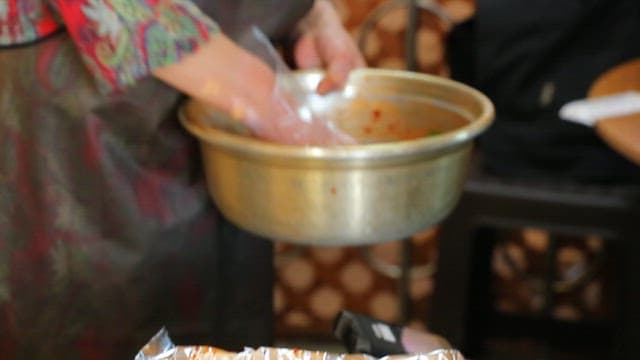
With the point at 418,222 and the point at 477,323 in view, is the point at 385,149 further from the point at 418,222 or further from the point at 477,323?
the point at 477,323

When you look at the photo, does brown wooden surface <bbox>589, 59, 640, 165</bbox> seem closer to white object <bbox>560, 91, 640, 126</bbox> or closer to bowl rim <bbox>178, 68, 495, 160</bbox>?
white object <bbox>560, 91, 640, 126</bbox>

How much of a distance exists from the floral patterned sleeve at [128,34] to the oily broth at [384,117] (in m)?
0.29

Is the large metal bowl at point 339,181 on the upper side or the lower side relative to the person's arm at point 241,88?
lower

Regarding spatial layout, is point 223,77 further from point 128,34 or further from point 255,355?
point 255,355

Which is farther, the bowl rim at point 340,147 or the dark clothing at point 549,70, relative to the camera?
the dark clothing at point 549,70

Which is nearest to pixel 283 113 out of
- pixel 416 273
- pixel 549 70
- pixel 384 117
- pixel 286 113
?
pixel 286 113

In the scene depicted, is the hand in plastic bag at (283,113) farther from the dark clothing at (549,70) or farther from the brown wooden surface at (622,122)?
the dark clothing at (549,70)

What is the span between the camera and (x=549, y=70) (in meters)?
1.64

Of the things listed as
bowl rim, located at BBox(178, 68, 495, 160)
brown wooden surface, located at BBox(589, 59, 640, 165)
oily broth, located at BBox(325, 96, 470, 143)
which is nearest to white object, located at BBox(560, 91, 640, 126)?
brown wooden surface, located at BBox(589, 59, 640, 165)

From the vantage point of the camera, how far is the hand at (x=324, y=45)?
1068mm

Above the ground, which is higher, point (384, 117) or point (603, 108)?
point (384, 117)

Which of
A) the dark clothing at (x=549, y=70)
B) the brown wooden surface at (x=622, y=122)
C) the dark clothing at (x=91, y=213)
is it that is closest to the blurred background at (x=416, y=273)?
the dark clothing at (x=549, y=70)

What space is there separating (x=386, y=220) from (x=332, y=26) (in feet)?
→ 0.96

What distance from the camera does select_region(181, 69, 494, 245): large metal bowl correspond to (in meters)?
0.84
